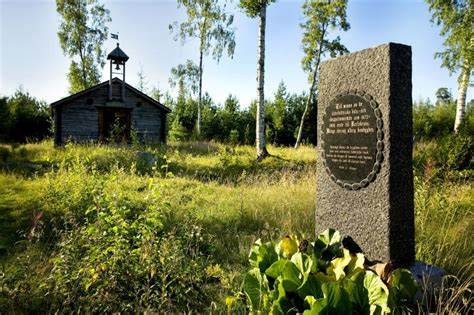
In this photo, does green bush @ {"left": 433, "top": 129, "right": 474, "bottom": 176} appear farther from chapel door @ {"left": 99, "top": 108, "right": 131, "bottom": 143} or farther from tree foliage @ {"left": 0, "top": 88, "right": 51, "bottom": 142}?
tree foliage @ {"left": 0, "top": 88, "right": 51, "bottom": 142}

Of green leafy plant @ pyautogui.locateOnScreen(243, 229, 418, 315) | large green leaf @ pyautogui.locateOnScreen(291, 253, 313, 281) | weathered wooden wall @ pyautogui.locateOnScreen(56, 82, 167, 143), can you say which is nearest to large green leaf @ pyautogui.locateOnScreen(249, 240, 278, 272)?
green leafy plant @ pyautogui.locateOnScreen(243, 229, 418, 315)

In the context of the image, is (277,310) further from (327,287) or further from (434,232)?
(434,232)

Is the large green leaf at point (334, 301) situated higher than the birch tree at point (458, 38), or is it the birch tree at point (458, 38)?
the birch tree at point (458, 38)

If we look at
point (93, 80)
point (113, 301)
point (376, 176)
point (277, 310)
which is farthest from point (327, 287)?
point (93, 80)

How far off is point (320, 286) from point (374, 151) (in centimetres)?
140

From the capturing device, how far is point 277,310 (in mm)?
2180

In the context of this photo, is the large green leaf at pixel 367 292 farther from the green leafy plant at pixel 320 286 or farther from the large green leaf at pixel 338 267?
the large green leaf at pixel 338 267

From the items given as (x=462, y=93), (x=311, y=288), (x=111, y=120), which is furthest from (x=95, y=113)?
(x=311, y=288)

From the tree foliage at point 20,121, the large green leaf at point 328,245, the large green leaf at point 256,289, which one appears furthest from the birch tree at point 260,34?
the tree foliage at point 20,121

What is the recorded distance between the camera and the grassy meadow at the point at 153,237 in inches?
103

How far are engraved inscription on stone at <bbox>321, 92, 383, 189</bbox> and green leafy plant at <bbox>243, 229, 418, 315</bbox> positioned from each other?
0.85 meters

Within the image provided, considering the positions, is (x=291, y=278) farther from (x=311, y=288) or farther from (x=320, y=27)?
(x=320, y=27)

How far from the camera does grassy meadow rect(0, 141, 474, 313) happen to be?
8.54 ft

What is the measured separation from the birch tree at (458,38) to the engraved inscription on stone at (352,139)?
397 inches
